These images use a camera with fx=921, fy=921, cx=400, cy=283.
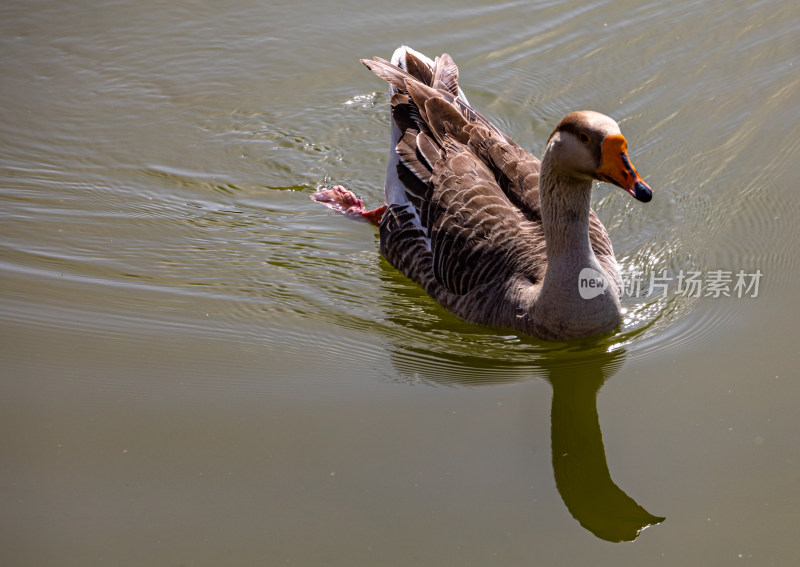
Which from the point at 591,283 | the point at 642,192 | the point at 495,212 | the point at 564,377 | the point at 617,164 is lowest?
the point at 564,377

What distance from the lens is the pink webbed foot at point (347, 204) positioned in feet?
28.4

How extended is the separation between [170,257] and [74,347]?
1457 millimetres

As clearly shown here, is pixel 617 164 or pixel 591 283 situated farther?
pixel 591 283

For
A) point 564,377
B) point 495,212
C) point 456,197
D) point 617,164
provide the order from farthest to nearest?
point 456,197 → point 495,212 → point 564,377 → point 617,164

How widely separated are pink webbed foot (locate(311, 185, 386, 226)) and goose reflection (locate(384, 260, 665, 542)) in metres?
1.40

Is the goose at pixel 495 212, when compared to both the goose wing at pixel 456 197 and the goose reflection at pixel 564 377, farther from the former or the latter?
the goose reflection at pixel 564 377

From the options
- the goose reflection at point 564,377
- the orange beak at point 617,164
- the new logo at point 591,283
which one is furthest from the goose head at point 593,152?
the goose reflection at point 564,377

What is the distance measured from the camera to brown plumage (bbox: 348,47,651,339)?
6.34 metres

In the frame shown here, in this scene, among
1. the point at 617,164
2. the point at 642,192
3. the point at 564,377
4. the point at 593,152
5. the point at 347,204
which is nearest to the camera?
the point at 642,192

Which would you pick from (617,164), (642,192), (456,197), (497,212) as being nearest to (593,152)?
(617,164)

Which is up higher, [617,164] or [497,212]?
[617,164]

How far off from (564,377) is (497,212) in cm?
144

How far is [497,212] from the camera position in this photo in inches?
282

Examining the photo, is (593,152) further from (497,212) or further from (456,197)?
(456,197)
